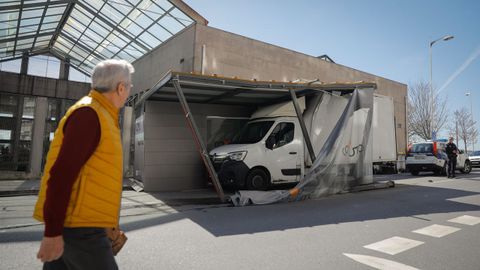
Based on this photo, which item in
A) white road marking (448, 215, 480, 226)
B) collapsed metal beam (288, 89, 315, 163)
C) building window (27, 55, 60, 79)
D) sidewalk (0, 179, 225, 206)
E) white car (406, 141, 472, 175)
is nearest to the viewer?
white road marking (448, 215, 480, 226)

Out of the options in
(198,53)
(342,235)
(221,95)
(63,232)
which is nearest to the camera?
(63,232)

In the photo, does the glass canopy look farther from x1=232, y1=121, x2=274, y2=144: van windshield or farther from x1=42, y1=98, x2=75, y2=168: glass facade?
x1=232, y1=121, x2=274, y2=144: van windshield

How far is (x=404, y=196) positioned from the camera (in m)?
8.76

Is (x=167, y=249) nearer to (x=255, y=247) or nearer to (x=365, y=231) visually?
(x=255, y=247)

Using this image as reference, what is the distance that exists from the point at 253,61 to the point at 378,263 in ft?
38.3

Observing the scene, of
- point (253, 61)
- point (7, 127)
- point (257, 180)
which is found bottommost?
point (257, 180)

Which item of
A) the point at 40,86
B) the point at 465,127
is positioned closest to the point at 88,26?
the point at 40,86

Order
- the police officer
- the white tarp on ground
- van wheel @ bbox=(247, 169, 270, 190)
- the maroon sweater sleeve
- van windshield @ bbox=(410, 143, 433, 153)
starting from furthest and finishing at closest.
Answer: van windshield @ bbox=(410, 143, 433, 153) < the police officer < van wheel @ bbox=(247, 169, 270, 190) < the white tarp on ground < the maroon sweater sleeve

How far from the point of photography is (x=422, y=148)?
53.8 feet

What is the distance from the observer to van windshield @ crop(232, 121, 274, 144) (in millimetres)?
9711

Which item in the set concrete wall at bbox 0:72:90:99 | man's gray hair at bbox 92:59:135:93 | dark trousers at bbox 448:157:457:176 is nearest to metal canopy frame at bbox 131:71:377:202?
man's gray hair at bbox 92:59:135:93

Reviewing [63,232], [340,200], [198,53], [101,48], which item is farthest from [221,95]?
[101,48]

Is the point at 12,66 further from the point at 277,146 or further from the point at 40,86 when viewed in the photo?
the point at 277,146

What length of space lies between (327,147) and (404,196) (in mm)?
2503
